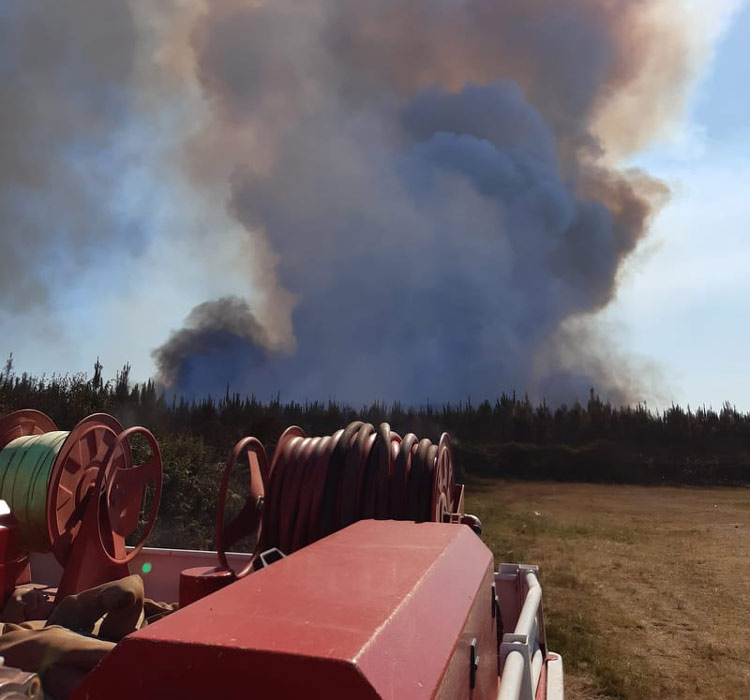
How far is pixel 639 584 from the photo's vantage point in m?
10.5

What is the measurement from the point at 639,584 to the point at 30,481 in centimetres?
922

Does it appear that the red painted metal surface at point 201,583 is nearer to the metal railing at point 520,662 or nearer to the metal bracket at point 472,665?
the metal railing at point 520,662

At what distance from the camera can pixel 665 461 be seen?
78.7ft

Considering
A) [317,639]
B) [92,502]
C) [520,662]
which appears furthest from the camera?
[92,502]

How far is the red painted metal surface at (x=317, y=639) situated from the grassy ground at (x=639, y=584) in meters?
5.40

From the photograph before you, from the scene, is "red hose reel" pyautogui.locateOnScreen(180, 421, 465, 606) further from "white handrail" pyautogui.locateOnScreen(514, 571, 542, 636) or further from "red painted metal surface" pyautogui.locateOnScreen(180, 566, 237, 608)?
"white handrail" pyautogui.locateOnScreen(514, 571, 542, 636)

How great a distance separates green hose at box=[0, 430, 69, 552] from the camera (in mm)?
5395

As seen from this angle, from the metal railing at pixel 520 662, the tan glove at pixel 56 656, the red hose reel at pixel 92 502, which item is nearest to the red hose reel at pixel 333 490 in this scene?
the tan glove at pixel 56 656

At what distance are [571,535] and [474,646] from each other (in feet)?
42.8

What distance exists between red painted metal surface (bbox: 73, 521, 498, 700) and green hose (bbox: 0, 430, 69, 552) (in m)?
3.94

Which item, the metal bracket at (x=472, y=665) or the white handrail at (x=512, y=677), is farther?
the metal bracket at (x=472, y=665)

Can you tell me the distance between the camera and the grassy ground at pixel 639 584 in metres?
6.98

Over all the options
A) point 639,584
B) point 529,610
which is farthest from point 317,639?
point 639,584

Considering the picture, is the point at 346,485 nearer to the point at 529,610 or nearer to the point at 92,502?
the point at 529,610
